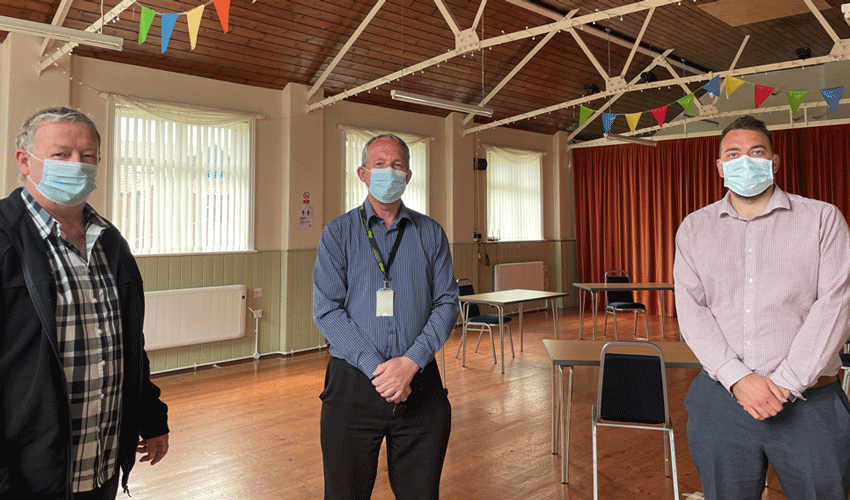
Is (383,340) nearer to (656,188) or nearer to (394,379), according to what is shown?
(394,379)

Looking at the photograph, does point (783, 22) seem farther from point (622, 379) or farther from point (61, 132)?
point (61, 132)

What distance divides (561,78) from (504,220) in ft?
8.40

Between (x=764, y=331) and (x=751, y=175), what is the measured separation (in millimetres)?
495

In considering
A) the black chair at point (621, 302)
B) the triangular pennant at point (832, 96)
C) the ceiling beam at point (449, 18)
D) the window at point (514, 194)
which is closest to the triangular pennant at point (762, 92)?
the triangular pennant at point (832, 96)

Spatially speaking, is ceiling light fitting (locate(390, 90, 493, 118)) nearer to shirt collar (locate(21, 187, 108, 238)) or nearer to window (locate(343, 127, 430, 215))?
window (locate(343, 127, 430, 215))

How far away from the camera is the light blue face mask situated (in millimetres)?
1393

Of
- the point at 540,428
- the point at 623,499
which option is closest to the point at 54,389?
the point at 623,499

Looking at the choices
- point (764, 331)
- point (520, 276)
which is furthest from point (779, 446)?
point (520, 276)

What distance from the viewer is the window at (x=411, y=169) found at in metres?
7.62

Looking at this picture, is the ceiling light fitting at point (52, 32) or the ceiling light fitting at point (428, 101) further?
the ceiling light fitting at point (428, 101)

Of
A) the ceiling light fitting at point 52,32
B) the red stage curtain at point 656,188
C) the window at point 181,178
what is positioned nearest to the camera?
the ceiling light fitting at point 52,32

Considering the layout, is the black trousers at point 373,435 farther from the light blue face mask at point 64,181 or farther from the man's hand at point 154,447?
the light blue face mask at point 64,181

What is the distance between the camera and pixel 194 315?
6.03 metres

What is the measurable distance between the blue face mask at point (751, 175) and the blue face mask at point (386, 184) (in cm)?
110
